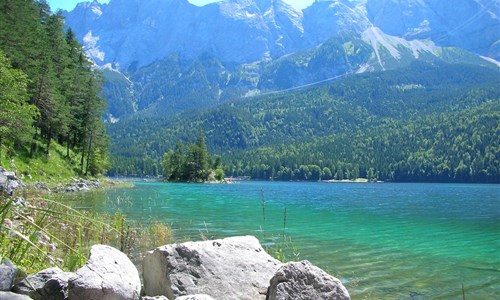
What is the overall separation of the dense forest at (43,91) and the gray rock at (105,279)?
917 inches

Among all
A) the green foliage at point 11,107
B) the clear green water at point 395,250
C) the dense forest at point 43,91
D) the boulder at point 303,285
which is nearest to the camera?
the boulder at point 303,285

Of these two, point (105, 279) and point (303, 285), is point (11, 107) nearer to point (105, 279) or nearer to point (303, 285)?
point (105, 279)

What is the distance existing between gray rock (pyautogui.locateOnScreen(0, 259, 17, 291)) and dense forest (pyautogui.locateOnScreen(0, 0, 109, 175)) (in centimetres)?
2419

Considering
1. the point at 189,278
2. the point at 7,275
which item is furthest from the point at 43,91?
the point at 7,275

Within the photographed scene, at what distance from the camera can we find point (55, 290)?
19.3 ft

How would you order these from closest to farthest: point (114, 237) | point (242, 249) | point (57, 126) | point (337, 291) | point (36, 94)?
point (337, 291) → point (242, 249) → point (114, 237) → point (36, 94) → point (57, 126)

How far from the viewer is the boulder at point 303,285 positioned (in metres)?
6.76

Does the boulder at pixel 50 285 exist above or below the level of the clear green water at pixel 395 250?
above

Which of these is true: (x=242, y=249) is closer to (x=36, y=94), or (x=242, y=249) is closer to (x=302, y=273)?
(x=302, y=273)

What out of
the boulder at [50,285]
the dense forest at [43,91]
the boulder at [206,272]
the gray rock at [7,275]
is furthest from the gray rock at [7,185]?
the dense forest at [43,91]

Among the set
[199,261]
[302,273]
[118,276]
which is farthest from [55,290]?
[302,273]

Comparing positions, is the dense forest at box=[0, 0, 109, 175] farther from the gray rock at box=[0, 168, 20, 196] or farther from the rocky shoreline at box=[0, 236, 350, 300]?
the rocky shoreline at box=[0, 236, 350, 300]

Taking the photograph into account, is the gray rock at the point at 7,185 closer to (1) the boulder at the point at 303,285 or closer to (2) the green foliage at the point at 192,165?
(1) the boulder at the point at 303,285

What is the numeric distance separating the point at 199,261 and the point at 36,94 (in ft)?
138
